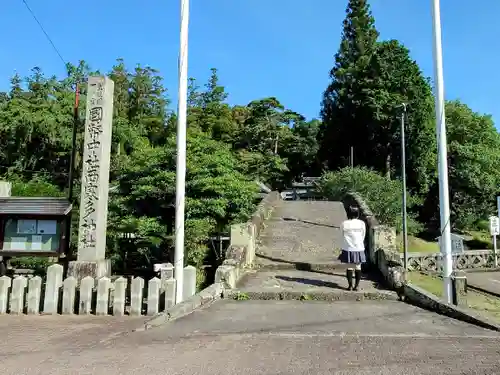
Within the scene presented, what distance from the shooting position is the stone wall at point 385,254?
10.1m

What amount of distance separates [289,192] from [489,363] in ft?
134

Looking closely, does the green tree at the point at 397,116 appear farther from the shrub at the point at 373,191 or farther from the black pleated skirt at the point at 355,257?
the black pleated skirt at the point at 355,257

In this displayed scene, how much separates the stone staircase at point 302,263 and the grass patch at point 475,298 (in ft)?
11.6

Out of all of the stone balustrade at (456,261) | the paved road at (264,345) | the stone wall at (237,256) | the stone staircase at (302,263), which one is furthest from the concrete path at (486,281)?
the paved road at (264,345)

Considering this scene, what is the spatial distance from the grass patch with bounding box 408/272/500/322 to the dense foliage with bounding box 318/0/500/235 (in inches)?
541

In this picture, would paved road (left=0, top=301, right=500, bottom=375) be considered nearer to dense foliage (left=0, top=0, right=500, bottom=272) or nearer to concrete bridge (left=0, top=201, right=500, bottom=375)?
concrete bridge (left=0, top=201, right=500, bottom=375)

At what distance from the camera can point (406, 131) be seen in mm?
36719

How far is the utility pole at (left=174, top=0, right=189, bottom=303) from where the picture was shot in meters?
9.33

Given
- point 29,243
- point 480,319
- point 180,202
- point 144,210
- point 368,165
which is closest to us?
point 480,319

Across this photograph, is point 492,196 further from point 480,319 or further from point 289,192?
point 480,319

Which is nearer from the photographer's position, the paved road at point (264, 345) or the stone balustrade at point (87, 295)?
the paved road at point (264, 345)

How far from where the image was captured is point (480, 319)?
282 inches

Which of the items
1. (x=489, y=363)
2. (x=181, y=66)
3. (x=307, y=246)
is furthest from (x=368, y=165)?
(x=489, y=363)

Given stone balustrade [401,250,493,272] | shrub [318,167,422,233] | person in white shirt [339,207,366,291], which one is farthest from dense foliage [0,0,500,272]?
person in white shirt [339,207,366,291]
